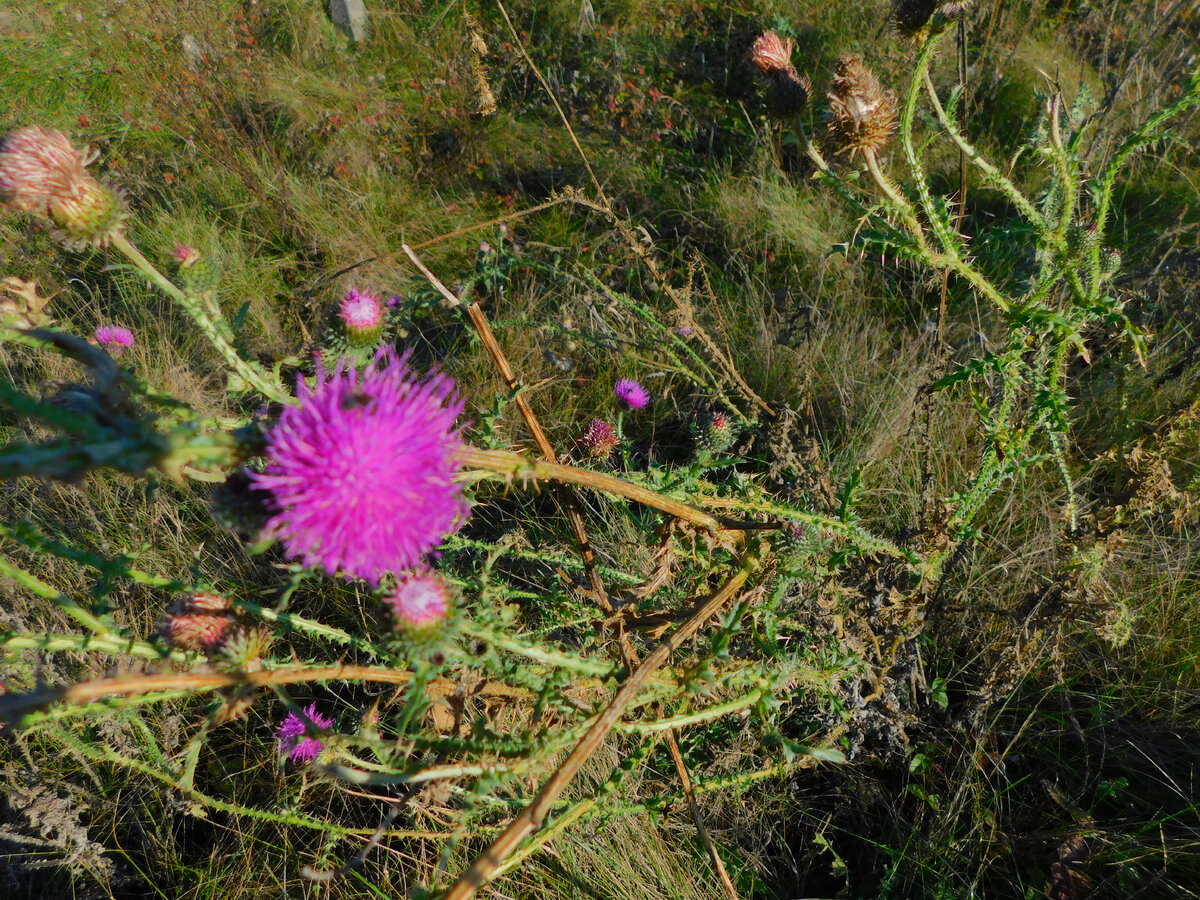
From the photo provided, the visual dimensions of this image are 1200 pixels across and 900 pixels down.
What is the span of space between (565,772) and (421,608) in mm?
337

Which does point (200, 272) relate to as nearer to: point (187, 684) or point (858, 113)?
point (187, 684)

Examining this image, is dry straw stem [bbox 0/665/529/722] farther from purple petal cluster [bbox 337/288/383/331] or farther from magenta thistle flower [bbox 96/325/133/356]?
magenta thistle flower [bbox 96/325/133/356]

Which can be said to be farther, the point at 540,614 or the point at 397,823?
the point at 540,614

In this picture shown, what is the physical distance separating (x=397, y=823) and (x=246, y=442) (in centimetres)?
200

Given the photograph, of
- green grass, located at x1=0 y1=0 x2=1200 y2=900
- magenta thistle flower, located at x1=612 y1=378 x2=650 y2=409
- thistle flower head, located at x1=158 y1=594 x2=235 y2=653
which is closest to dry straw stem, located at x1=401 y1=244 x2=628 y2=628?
green grass, located at x1=0 y1=0 x2=1200 y2=900

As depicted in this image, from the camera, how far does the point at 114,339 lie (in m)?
3.12

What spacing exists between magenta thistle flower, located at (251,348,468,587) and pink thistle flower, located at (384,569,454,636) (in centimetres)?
6

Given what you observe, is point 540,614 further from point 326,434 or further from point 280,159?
point 280,159

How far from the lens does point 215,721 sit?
3.52 ft

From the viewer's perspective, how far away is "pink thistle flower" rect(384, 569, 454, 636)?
108 cm

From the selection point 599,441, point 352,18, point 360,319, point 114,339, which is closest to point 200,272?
point 360,319

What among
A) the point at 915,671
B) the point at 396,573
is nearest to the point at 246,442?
the point at 396,573

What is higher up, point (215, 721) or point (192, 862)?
point (215, 721)

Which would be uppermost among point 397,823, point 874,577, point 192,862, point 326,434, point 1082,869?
point 326,434
